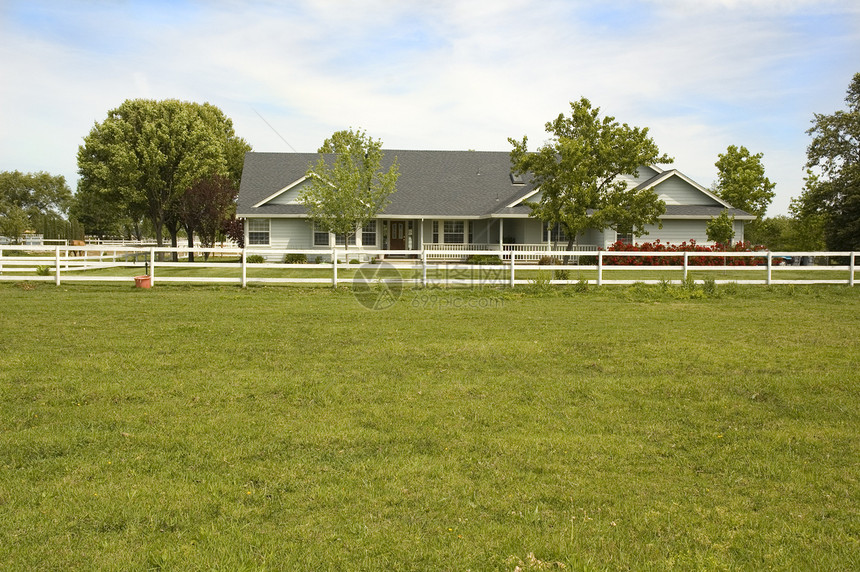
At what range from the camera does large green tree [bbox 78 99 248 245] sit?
4241cm

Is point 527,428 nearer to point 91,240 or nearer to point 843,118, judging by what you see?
point 843,118

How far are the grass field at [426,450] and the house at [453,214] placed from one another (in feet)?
84.9

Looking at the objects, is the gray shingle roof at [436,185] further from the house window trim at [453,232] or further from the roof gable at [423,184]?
the house window trim at [453,232]

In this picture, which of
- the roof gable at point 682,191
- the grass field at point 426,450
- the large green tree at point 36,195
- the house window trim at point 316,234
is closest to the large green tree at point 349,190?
the house window trim at point 316,234

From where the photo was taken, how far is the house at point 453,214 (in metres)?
36.2

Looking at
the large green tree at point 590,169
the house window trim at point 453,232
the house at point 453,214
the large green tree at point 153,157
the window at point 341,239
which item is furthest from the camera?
the large green tree at point 153,157

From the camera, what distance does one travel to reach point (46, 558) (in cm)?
376

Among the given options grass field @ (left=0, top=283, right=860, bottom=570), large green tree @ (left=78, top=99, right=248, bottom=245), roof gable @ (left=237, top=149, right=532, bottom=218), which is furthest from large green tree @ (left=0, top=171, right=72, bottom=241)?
grass field @ (left=0, top=283, right=860, bottom=570)

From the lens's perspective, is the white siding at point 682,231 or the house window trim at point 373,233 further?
the house window trim at point 373,233

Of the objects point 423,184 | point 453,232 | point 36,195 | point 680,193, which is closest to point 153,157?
point 423,184

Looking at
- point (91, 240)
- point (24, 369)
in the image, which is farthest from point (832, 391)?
point (91, 240)

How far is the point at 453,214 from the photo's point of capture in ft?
123

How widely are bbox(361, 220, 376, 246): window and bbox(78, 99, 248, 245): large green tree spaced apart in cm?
1219

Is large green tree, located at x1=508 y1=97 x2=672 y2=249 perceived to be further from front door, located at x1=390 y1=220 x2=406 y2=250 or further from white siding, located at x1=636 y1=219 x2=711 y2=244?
front door, located at x1=390 y1=220 x2=406 y2=250
